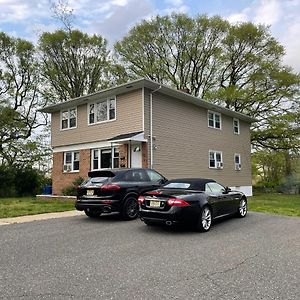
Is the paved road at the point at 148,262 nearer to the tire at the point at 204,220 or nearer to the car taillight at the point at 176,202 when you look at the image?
the tire at the point at 204,220

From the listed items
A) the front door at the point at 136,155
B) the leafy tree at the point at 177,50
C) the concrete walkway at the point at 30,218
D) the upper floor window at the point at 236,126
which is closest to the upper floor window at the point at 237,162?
the upper floor window at the point at 236,126

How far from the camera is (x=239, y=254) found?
6.52 meters

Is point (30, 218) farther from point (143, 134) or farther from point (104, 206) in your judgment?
point (143, 134)

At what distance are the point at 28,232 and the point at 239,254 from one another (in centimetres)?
547

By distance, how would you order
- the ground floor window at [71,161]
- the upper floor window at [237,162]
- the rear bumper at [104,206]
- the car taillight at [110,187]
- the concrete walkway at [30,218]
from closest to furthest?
the rear bumper at [104,206], the car taillight at [110,187], the concrete walkway at [30,218], the ground floor window at [71,161], the upper floor window at [237,162]

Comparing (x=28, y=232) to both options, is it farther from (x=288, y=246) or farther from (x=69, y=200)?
(x=69, y=200)

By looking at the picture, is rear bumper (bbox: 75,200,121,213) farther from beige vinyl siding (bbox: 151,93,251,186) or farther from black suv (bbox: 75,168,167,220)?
beige vinyl siding (bbox: 151,93,251,186)

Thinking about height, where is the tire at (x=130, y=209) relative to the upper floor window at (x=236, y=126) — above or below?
below

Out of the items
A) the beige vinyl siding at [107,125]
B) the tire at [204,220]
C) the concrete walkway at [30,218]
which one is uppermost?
the beige vinyl siding at [107,125]

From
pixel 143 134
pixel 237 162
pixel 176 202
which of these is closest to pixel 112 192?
pixel 176 202

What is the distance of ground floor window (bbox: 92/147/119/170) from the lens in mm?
18875

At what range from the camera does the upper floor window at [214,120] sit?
23114mm

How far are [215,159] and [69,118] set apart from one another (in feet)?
33.2

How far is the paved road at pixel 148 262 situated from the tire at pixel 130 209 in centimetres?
110
